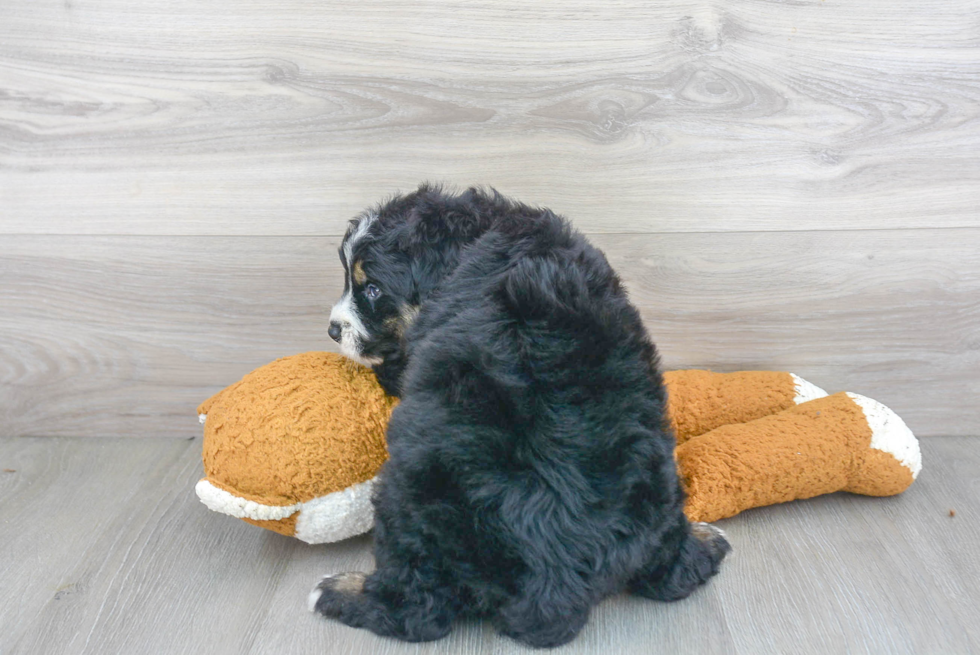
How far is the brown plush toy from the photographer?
1541 mm

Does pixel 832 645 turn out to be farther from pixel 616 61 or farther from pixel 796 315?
pixel 616 61

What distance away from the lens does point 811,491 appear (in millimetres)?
1812

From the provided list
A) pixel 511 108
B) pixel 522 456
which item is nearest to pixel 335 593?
pixel 522 456

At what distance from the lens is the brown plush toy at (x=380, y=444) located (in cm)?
154

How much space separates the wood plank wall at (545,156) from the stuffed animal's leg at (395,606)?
0.94m

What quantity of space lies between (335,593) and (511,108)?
4.27 ft

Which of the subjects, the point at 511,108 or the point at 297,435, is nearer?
the point at 297,435

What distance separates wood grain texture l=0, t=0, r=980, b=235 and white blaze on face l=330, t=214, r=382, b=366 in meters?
0.51

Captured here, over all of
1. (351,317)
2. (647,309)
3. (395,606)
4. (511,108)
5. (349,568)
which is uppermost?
(511,108)

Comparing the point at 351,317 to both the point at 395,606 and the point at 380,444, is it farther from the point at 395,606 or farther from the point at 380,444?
the point at 395,606

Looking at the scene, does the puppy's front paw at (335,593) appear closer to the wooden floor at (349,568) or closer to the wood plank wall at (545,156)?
the wooden floor at (349,568)

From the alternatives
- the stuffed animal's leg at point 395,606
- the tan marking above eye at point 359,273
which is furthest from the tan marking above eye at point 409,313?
the stuffed animal's leg at point 395,606

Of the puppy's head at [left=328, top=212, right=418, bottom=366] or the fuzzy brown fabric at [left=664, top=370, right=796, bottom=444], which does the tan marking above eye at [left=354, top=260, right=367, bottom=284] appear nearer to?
the puppy's head at [left=328, top=212, right=418, bottom=366]

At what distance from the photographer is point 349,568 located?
1644 mm
